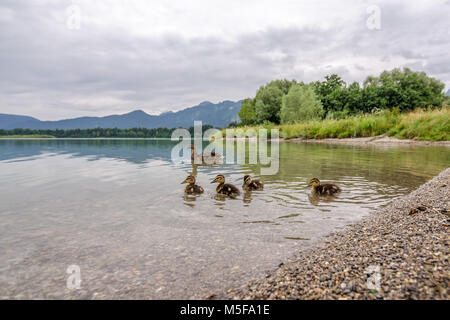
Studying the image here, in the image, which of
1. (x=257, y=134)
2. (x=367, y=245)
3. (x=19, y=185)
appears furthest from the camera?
(x=257, y=134)

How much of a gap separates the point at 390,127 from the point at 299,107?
27.2 meters

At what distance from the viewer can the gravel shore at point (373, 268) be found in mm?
2701

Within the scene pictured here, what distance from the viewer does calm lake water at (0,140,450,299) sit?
146 inches

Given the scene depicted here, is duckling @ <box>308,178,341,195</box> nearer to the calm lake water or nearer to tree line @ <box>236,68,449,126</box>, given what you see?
the calm lake water

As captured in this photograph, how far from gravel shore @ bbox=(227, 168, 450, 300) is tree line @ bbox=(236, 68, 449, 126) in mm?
45560

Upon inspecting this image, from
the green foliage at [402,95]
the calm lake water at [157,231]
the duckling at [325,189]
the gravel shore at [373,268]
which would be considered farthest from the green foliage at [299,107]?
the gravel shore at [373,268]

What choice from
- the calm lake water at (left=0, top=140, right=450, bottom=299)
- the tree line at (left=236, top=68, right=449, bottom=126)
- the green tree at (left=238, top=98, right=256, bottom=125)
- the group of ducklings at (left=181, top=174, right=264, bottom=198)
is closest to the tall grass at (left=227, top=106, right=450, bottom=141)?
the tree line at (left=236, top=68, right=449, bottom=126)

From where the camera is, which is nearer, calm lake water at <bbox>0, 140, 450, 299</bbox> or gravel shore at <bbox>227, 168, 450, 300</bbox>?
gravel shore at <bbox>227, 168, 450, 300</bbox>

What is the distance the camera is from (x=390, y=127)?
103 ft

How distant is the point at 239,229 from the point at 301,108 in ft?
178

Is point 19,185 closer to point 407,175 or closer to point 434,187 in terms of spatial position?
point 434,187

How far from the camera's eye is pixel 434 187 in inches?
289

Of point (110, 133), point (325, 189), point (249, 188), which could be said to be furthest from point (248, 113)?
point (325, 189)
